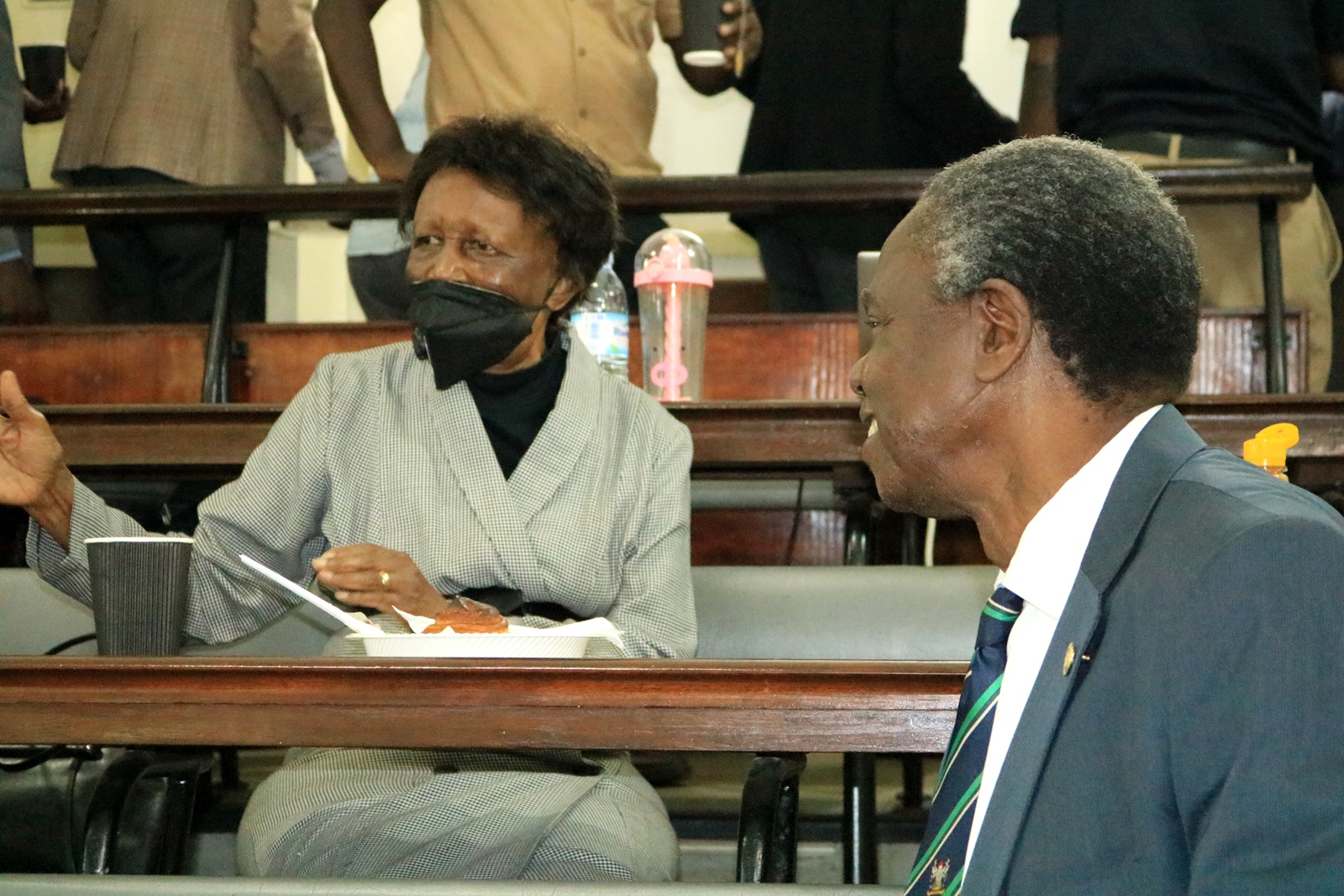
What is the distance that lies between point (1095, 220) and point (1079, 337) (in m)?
0.08

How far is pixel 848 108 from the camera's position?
3.05 metres

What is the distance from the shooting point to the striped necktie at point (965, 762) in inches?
38.4

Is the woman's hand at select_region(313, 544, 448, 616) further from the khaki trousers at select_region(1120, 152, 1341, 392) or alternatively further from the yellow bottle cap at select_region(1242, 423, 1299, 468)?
the khaki trousers at select_region(1120, 152, 1341, 392)

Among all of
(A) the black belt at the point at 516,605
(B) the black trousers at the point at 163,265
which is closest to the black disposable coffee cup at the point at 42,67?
(B) the black trousers at the point at 163,265

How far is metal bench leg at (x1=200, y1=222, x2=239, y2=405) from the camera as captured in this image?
2.53 metres

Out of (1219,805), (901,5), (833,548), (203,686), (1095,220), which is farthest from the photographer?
(901,5)

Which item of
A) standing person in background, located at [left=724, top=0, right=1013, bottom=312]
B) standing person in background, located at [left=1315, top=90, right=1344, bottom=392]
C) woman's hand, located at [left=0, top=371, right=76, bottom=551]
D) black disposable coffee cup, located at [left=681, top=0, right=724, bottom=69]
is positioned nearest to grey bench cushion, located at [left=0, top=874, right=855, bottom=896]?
woman's hand, located at [left=0, top=371, right=76, bottom=551]

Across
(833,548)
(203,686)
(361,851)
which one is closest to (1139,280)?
(203,686)

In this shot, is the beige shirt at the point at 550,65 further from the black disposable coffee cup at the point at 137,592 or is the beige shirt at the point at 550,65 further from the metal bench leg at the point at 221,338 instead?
the black disposable coffee cup at the point at 137,592

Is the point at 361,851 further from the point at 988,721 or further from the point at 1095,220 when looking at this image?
the point at 1095,220

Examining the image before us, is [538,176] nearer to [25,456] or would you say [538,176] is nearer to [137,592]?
[25,456]

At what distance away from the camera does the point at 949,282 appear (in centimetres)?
103

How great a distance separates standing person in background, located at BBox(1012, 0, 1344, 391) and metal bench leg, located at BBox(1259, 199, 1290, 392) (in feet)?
0.54

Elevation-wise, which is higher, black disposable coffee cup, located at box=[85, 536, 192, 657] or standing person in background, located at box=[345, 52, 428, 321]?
standing person in background, located at box=[345, 52, 428, 321]
